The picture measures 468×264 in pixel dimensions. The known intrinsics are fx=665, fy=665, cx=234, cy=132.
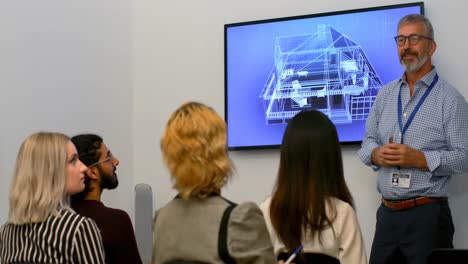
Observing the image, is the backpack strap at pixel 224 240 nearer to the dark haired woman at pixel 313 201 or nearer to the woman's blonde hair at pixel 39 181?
the dark haired woman at pixel 313 201

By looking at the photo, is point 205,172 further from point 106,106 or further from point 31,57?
point 106,106

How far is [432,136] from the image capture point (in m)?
3.73

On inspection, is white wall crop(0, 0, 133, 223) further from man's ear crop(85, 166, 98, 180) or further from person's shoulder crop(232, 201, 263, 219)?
→ person's shoulder crop(232, 201, 263, 219)

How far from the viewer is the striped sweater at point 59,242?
226 centimetres

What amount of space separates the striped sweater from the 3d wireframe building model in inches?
104

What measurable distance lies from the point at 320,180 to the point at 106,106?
3147 mm

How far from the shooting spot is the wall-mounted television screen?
4.50 metres

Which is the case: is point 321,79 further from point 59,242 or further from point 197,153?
point 59,242

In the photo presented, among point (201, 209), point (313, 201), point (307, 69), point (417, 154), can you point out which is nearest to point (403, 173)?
point (417, 154)

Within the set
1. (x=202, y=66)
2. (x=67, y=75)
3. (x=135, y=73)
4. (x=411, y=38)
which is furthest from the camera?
(x=135, y=73)

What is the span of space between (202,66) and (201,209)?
3.20m

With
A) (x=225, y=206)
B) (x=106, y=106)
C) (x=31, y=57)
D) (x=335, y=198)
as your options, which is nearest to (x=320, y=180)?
(x=335, y=198)

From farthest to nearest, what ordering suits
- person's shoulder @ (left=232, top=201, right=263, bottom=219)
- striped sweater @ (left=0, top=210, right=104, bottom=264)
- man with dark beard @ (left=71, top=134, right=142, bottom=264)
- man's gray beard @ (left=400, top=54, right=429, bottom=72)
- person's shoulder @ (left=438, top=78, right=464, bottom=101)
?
man's gray beard @ (left=400, top=54, right=429, bottom=72), person's shoulder @ (left=438, top=78, right=464, bottom=101), man with dark beard @ (left=71, top=134, right=142, bottom=264), striped sweater @ (left=0, top=210, right=104, bottom=264), person's shoulder @ (left=232, top=201, right=263, bottom=219)

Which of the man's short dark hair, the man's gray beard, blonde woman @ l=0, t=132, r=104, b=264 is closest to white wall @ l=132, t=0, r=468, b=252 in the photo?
the man's gray beard
